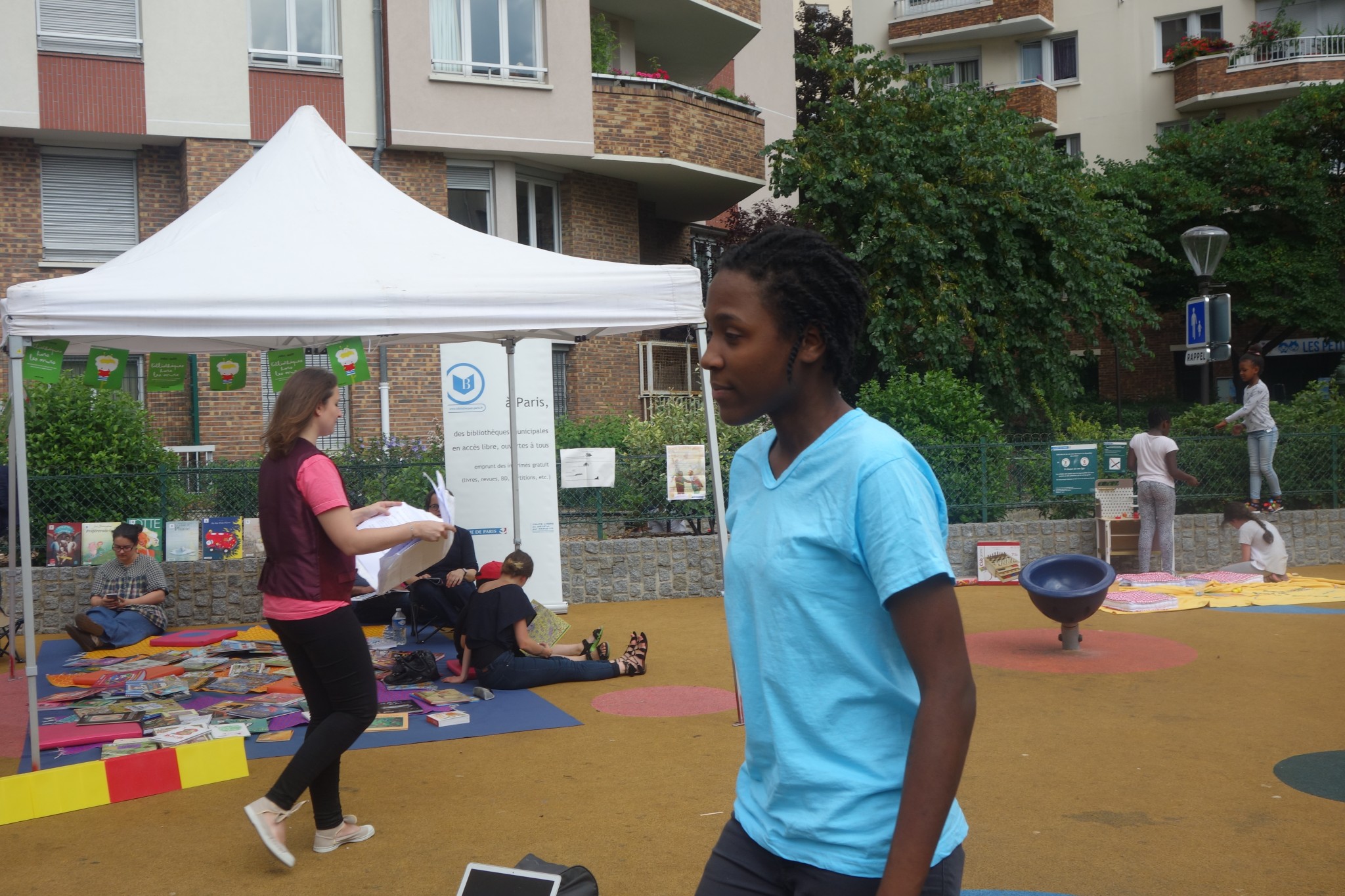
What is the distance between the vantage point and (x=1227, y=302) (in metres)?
13.9

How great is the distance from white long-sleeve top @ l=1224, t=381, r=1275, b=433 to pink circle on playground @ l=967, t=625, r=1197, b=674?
6459 millimetres

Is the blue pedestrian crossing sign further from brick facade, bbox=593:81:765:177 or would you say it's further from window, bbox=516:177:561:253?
window, bbox=516:177:561:253

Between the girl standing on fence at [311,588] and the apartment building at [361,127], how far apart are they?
44.7 feet

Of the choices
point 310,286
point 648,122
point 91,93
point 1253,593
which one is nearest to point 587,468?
point 310,286

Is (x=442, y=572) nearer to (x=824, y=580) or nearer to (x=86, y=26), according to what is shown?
(x=824, y=580)

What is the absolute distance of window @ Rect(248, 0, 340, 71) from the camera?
18.1 meters

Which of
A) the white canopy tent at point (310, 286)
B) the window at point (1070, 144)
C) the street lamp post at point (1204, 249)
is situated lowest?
the white canopy tent at point (310, 286)

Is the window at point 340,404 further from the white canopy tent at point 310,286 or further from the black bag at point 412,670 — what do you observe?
the black bag at point 412,670

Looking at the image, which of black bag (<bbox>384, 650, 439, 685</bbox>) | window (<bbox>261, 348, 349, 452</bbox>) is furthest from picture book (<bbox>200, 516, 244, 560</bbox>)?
window (<bbox>261, 348, 349, 452</bbox>)

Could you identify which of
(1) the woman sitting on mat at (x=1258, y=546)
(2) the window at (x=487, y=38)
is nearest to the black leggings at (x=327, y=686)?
(1) the woman sitting on mat at (x=1258, y=546)

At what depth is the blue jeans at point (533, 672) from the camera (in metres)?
8.05

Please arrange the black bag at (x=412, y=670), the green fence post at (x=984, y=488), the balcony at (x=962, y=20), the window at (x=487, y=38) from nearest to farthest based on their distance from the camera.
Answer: the black bag at (x=412, y=670) → the green fence post at (x=984, y=488) → the window at (x=487, y=38) → the balcony at (x=962, y=20)

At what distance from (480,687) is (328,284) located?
3.03 meters

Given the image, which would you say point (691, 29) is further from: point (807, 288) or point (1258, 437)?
point (807, 288)
